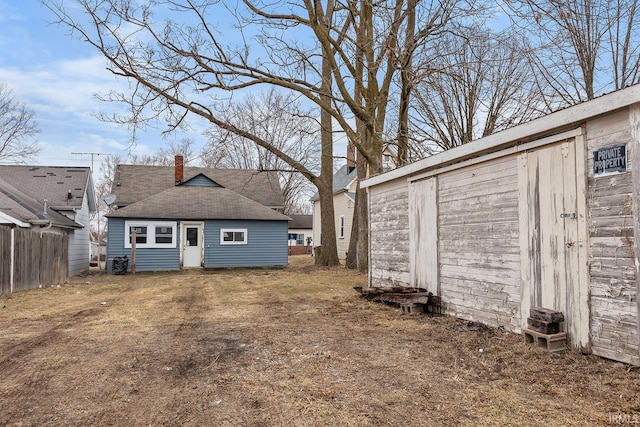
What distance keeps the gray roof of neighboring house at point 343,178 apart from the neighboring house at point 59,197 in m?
14.8

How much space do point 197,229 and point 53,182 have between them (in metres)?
7.22

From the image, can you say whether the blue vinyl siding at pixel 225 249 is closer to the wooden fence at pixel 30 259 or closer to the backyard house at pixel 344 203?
the wooden fence at pixel 30 259

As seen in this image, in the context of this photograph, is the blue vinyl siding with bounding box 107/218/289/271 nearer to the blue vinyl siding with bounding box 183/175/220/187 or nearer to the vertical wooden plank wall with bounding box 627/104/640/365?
the blue vinyl siding with bounding box 183/175/220/187

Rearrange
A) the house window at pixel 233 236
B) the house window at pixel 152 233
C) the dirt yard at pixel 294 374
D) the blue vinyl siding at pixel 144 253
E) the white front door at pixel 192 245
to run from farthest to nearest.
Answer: the house window at pixel 233 236, the white front door at pixel 192 245, the house window at pixel 152 233, the blue vinyl siding at pixel 144 253, the dirt yard at pixel 294 374

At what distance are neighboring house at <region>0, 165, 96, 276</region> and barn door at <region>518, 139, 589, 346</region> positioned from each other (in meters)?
15.0

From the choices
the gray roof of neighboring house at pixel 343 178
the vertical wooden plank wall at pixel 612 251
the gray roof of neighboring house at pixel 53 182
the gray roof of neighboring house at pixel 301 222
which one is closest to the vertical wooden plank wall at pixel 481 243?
the vertical wooden plank wall at pixel 612 251

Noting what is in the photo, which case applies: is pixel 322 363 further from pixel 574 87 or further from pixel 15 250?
pixel 574 87

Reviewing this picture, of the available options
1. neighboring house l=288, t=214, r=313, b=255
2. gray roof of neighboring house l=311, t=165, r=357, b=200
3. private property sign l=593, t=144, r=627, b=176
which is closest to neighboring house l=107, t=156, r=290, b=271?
gray roof of neighboring house l=311, t=165, r=357, b=200

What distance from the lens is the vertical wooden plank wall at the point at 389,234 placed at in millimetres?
8430

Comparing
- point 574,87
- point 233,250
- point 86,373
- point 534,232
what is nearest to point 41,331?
point 86,373

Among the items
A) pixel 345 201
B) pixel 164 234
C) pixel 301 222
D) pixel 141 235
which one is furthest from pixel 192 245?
pixel 301 222

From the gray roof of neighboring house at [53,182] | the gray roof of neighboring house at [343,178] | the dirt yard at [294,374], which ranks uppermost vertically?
the gray roof of neighboring house at [343,178]

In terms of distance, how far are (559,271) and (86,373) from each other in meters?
5.19

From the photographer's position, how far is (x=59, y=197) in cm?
1819
